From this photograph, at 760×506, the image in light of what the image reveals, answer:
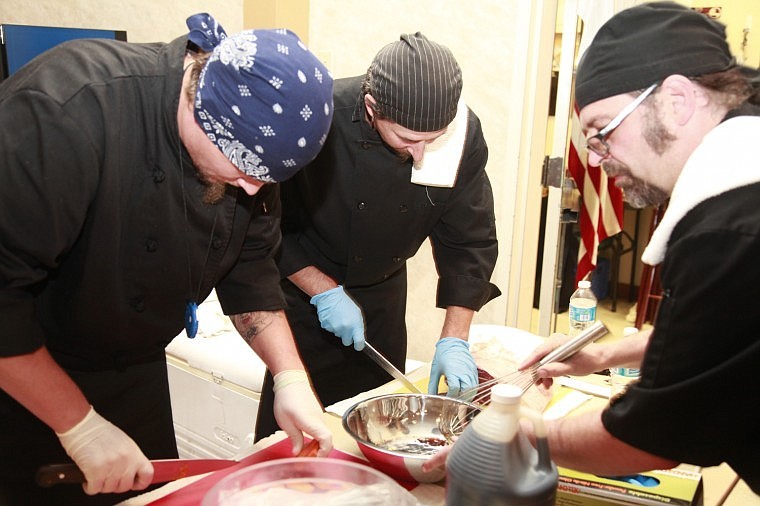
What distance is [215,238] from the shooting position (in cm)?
141

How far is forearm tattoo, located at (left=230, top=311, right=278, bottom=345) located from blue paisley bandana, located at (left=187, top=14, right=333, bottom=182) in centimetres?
47

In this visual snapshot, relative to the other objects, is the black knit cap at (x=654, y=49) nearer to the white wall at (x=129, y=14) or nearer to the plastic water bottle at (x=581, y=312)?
the plastic water bottle at (x=581, y=312)

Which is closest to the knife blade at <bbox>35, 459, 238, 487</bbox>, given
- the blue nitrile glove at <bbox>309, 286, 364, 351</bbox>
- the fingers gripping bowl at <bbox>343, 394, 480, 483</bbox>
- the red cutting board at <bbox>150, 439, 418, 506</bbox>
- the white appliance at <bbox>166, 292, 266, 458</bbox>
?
the red cutting board at <bbox>150, 439, 418, 506</bbox>

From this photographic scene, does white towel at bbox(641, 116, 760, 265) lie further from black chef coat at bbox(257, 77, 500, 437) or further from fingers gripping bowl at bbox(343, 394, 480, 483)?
black chef coat at bbox(257, 77, 500, 437)

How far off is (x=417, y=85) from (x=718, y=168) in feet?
2.60

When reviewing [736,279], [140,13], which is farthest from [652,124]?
[140,13]

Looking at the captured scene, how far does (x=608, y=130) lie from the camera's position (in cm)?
121

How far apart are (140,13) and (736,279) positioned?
3.72 m

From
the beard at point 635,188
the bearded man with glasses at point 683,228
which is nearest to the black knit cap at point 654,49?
the bearded man with glasses at point 683,228

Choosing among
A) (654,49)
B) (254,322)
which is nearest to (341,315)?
(254,322)

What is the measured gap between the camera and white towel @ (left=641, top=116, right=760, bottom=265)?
929 mm

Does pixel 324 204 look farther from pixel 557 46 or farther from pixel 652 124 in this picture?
pixel 557 46

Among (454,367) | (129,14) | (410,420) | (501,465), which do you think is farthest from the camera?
(129,14)

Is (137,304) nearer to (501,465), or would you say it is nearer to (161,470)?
(161,470)
